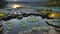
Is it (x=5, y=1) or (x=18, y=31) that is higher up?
(x=5, y=1)

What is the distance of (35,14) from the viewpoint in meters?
3.78

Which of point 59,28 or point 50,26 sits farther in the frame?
point 50,26

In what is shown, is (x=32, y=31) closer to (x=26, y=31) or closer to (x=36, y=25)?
(x=26, y=31)

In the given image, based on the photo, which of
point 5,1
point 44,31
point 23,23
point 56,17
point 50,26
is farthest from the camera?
point 5,1

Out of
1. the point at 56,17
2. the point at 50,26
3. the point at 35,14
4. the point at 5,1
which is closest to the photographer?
the point at 50,26

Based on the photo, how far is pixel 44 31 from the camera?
2.75 metres

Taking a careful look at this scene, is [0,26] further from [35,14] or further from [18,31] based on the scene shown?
[35,14]

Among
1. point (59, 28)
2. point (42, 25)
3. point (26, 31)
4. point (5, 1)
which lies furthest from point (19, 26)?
point (5, 1)

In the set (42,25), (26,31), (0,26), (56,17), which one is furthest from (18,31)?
(56,17)

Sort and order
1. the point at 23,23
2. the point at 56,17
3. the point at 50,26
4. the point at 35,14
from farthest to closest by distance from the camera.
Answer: the point at 35,14
the point at 56,17
the point at 23,23
the point at 50,26

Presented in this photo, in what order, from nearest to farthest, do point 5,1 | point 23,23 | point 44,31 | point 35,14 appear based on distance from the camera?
point 44,31 → point 23,23 → point 35,14 → point 5,1

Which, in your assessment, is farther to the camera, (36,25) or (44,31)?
(36,25)

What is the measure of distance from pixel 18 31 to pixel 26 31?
0.22m

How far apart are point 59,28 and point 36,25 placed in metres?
0.63
